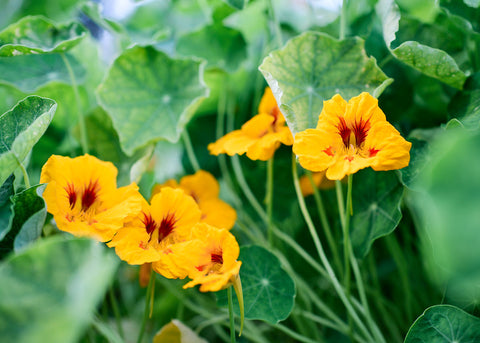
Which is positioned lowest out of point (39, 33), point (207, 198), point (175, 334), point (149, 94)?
point (175, 334)

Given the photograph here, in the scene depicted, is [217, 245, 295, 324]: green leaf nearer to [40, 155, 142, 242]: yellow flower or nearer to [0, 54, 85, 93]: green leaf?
[40, 155, 142, 242]: yellow flower

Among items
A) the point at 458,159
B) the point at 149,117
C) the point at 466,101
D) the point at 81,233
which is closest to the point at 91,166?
the point at 81,233

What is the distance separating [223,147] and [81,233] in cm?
29

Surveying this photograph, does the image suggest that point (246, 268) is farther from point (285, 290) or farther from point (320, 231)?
point (320, 231)

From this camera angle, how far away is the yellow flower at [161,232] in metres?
0.60

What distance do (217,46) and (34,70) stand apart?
1.48ft

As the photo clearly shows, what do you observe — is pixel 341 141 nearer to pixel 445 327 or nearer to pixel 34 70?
pixel 445 327

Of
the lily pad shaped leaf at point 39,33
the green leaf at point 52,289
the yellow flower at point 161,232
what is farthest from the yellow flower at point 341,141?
the lily pad shaped leaf at point 39,33

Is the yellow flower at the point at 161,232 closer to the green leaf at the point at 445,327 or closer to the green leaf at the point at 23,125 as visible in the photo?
the green leaf at the point at 23,125

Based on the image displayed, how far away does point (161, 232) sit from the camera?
0.70 meters

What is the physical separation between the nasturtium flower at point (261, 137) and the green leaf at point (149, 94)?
12 centimetres

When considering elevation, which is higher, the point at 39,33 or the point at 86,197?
the point at 39,33

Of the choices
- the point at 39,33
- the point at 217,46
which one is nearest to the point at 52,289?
the point at 39,33

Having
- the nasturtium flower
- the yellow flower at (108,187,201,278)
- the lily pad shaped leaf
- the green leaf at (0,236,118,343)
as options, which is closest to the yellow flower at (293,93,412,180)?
the nasturtium flower
